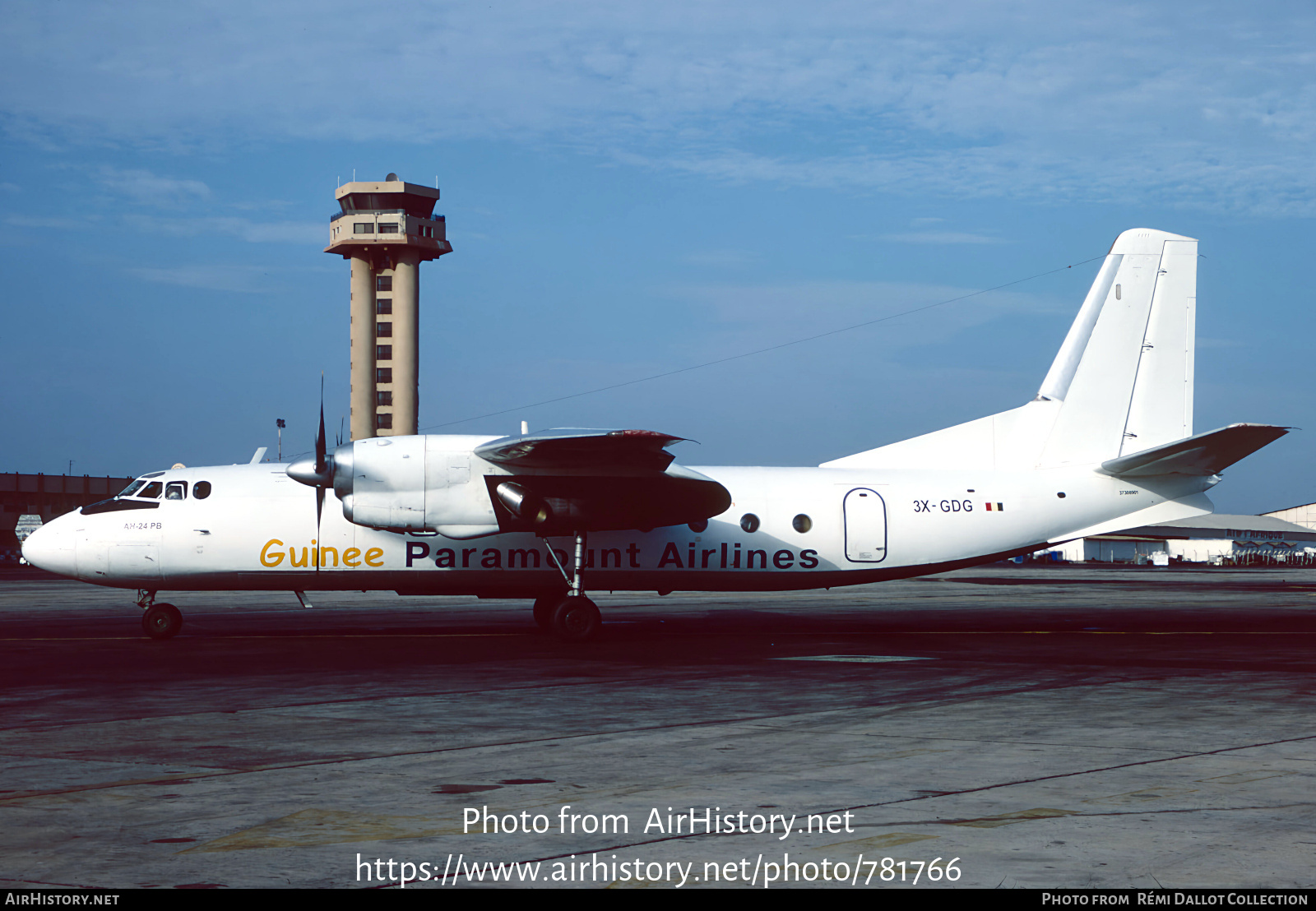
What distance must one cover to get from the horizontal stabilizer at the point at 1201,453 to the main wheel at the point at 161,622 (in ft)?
56.9

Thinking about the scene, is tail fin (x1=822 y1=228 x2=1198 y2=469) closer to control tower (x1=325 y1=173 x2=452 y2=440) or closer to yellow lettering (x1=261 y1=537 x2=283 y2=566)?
yellow lettering (x1=261 y1=537 x2=283 y2=566)

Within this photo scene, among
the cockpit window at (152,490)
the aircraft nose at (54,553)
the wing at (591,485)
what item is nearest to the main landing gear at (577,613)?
the wing at (591,485)

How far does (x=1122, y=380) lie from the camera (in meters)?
22.4

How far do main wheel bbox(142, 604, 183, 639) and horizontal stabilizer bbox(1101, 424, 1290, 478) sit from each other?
17.3m

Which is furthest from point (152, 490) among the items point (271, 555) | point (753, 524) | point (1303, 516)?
A: point (1303, 516)

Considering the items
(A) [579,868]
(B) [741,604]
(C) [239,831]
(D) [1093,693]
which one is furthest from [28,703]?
(B) [741,604]

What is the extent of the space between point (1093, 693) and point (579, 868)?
8774mm

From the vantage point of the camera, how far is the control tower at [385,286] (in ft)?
327

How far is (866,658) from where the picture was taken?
54.2ft

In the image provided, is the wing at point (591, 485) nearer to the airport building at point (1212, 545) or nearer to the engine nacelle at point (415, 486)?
the engine nacelle at point (415, 486)

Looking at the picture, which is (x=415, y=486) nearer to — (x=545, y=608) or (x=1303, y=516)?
(x=545, y=608)

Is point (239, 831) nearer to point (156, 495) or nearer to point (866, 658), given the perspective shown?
point (866, 658)

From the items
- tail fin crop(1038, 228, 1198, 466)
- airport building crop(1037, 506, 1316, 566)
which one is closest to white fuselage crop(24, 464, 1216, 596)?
tail fin crop(1038, 228, 1198, 466)

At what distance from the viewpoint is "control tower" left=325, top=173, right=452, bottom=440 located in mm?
99688
